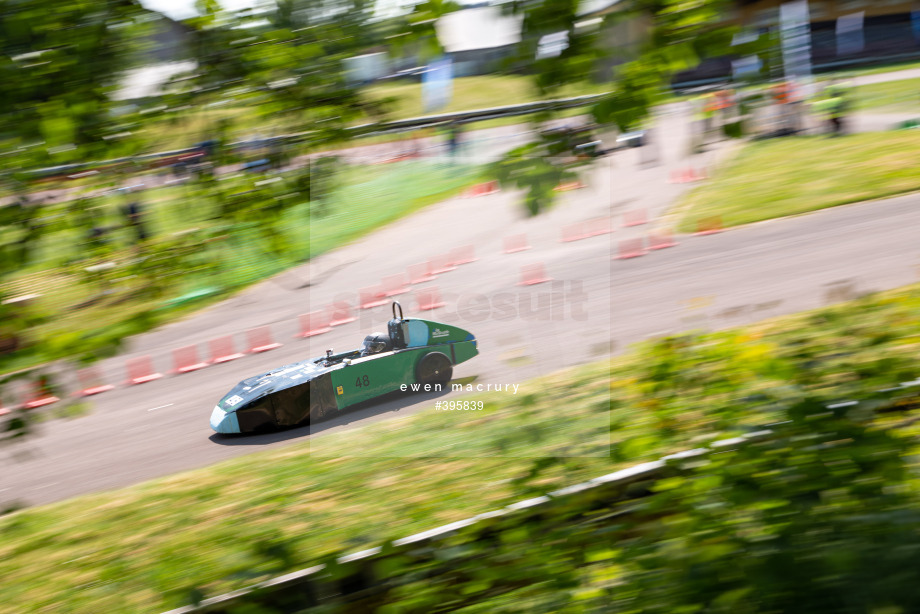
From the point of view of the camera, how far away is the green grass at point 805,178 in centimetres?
1423

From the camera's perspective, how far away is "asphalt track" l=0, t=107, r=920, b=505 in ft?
26.6

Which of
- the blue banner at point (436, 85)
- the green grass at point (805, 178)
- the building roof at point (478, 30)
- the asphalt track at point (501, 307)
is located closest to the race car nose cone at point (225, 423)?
the asphalt track at point (501, 307)

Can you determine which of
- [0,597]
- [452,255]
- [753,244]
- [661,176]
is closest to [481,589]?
[0,597]

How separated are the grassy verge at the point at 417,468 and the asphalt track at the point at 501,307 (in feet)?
1.80

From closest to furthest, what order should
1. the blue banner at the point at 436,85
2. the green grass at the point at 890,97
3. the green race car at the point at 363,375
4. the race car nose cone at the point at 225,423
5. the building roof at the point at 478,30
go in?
the building roof at the point at 478,30 < the blue banner at the point at 436,85 < the green race car at the point at 363,375 < the race car nose cone at the point at 225,423 < the green grass at the point at 890,97

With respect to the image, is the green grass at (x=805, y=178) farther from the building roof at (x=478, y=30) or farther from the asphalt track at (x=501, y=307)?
the building roof at (x=478, y=30)

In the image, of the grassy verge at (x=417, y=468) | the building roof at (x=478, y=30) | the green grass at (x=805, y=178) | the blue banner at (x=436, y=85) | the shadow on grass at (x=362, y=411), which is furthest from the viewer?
the green grass at (x=805, y=178)

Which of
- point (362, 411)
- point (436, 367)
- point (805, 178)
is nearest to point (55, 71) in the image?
point (436, 367)

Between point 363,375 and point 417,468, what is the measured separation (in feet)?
5.14

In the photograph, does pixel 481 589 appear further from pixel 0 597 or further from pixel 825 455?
pixel 0 597

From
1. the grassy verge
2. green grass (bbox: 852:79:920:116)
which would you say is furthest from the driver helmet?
green grass (bbox: 852:79:920:116)

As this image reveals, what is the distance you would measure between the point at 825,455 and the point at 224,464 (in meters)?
6.19

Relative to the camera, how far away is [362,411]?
7.90 meters

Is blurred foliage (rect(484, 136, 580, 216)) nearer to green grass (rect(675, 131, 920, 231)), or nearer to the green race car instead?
the green race car
